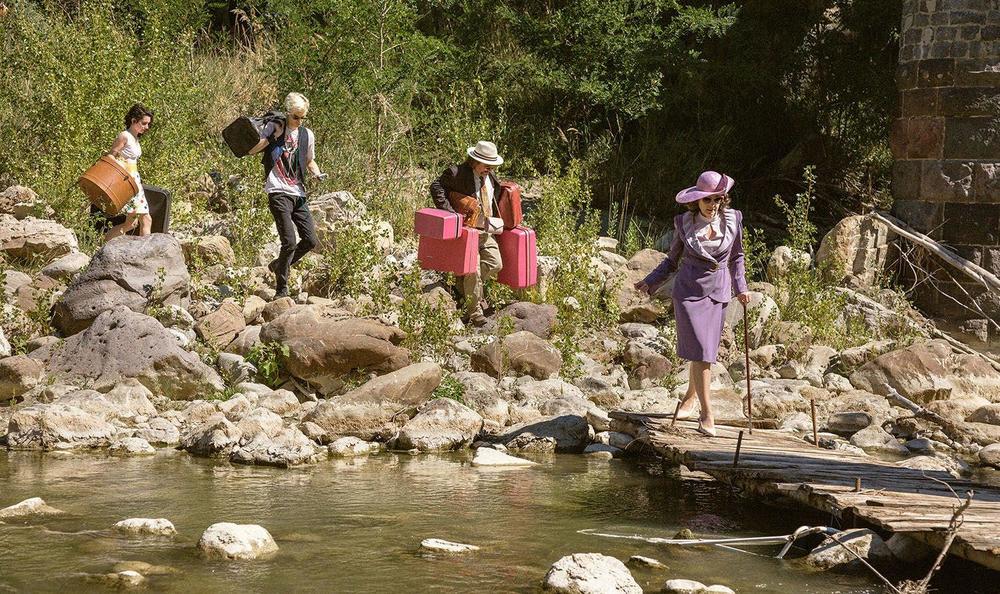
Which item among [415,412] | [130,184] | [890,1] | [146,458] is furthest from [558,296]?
[890,1]

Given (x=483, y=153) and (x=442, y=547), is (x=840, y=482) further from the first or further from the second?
(x=483, y=153)

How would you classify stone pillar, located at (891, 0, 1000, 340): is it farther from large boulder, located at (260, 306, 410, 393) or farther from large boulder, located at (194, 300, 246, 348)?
large boulder, located at (194, 300, 246, 348)

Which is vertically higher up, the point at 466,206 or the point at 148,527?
the point at 466,206

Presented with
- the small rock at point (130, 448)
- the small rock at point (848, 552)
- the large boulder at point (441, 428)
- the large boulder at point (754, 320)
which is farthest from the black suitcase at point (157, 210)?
the small rock at point (848, 552)

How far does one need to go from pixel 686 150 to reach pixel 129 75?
677 cm

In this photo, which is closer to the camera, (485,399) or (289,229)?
(485,399)

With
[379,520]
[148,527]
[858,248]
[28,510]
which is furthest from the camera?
[858,248]

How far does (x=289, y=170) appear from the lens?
10.6 meters

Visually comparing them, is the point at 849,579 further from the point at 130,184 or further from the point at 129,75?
the point at 129,75

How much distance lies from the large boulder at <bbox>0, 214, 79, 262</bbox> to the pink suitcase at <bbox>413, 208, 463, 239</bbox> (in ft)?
10.6

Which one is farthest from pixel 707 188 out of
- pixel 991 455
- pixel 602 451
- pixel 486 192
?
pixel 486 192

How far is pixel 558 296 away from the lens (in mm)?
11500

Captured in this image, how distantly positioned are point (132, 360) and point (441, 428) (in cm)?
223

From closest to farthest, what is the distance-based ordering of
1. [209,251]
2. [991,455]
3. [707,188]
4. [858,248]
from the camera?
[707,188] < [991,455] < [209,251] < [858,248]
